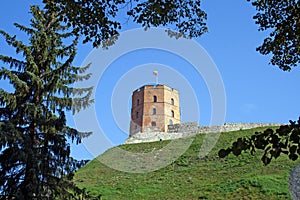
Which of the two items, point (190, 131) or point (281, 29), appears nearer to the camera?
point (281, 29)

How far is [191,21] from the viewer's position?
19.3ft

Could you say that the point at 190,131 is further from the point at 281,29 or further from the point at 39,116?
the point at 281,29

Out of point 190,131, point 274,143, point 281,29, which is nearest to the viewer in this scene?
point 274,143

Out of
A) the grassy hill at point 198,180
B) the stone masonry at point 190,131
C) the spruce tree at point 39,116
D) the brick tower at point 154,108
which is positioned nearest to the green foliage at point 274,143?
the spruce tree at point 39,116

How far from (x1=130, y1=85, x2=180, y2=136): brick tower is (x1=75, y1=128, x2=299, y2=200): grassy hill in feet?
78.8

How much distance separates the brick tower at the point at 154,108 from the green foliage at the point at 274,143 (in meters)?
59.1

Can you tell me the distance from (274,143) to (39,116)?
9.77 metres

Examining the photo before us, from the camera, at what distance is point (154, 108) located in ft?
213

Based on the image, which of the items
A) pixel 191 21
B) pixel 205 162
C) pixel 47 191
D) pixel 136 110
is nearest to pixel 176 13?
pixel 191 21

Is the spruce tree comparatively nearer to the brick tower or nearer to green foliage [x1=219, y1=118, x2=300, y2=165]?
green foliage [x1=219, y1=118, x2=300, y2=165]

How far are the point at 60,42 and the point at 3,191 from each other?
545cm

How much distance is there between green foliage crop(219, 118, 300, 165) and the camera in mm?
3002

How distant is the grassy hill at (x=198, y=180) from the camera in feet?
78.9

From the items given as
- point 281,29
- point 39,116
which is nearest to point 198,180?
point 39,116
